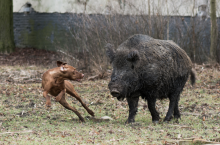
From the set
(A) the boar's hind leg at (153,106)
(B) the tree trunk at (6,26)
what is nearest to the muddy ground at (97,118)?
(A) the boar's hind leg at (153,106)

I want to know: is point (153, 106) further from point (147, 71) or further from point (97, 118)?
point (97, 118)

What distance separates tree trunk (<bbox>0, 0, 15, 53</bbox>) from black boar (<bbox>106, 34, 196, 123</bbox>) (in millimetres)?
12511

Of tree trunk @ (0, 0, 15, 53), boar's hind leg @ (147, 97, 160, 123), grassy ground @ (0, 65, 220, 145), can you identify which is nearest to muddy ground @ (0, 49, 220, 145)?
grassy ground @ (0, 65, 220, 145)

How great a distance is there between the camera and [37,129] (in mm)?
5672

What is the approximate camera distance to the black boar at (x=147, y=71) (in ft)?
18.5

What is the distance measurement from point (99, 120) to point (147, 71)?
1581mm

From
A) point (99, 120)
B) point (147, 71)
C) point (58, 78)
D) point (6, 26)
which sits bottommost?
point (99, 120)

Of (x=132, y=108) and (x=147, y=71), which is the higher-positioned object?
(x=147, y=71)

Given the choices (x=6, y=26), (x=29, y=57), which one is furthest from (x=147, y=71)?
(x=6, y=26)

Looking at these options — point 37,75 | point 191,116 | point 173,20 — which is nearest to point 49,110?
point 191,116

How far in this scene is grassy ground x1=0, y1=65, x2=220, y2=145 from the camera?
489 cm

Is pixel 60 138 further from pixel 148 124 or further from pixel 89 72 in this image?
pixel 89 72

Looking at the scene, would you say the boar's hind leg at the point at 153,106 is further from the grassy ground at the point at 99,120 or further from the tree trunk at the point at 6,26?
the tree trunk at the point at 6,26

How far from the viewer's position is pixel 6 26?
1708 centimetres
